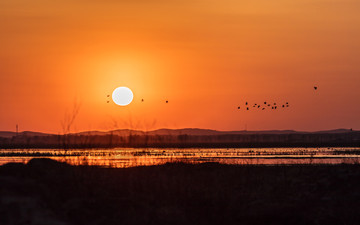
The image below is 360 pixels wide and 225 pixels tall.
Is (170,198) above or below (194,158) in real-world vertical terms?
below

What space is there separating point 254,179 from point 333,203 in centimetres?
559

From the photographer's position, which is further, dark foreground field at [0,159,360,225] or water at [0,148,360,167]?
water at [0,148,360,167]

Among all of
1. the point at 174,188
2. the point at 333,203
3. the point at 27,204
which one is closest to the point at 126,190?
the point at 174,188

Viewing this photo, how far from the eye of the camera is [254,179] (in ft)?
93.6

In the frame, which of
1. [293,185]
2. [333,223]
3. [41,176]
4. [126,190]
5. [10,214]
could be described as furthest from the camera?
[293,185]

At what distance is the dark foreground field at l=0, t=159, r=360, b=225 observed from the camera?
20672 millimetres

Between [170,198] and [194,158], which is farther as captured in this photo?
[194,158]

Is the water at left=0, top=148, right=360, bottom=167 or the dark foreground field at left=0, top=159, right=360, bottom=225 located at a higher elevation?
the water at left=0, top=148, right=360, bottom=167

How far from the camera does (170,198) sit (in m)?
24.3

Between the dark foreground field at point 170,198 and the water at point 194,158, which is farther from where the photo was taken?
the water at point 194,158

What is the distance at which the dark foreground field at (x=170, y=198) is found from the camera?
814 inches

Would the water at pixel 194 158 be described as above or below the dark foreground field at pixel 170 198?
above

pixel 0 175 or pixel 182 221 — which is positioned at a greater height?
pixel 0 175

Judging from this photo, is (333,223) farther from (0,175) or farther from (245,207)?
(0,175)
